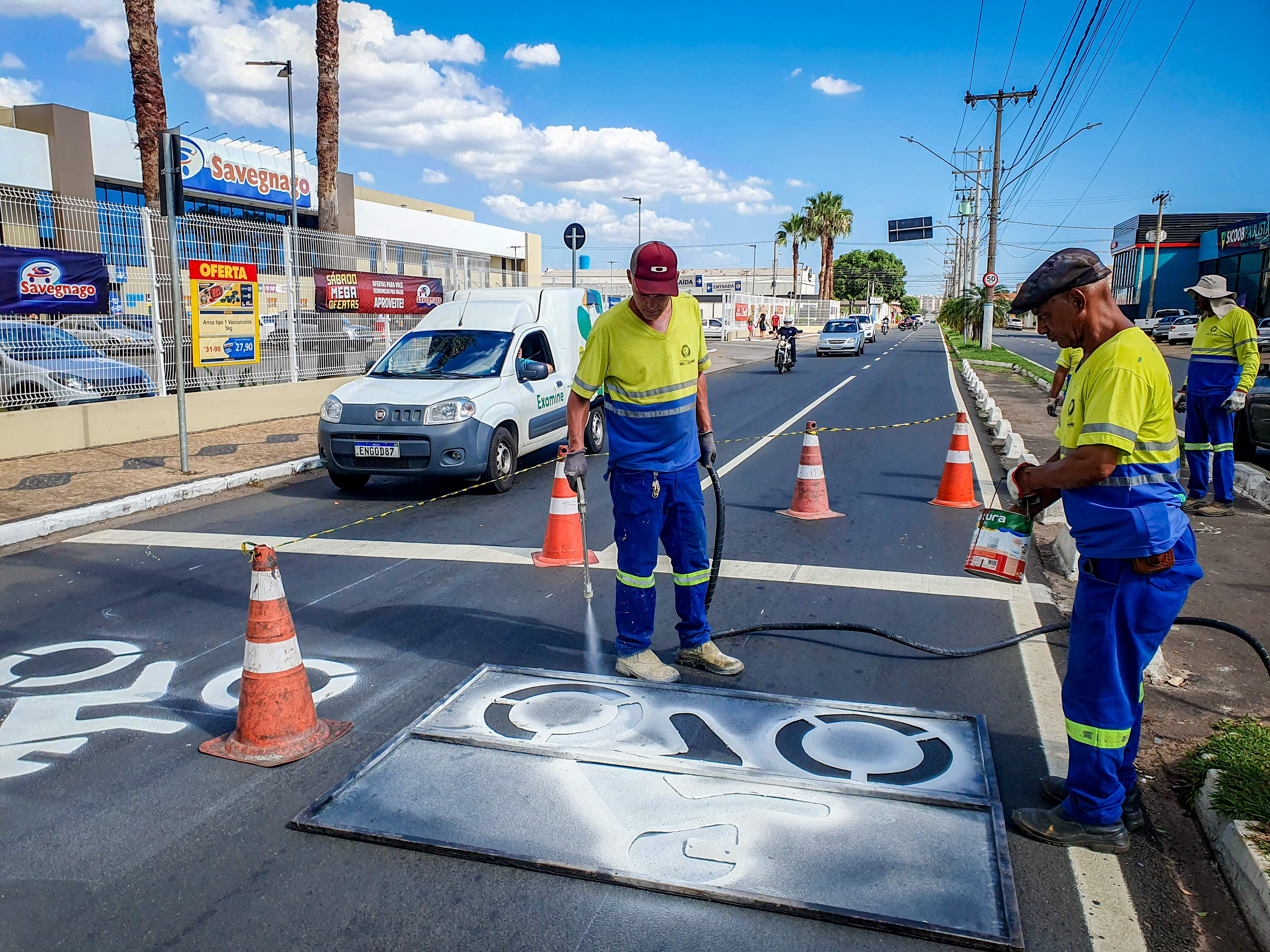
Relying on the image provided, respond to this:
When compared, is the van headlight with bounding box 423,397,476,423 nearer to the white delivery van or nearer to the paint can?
the white delivery van

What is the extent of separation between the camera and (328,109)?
17.7m

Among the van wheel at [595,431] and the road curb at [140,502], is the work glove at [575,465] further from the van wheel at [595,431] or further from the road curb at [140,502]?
the van wheel at [595,431]

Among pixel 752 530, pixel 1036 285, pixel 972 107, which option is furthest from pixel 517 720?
pixel 972 107

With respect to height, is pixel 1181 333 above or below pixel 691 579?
above

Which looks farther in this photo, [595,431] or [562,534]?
[595,431]

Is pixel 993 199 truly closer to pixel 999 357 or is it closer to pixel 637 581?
pixel 999 357

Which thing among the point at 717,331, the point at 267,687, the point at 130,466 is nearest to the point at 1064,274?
the point at 267,687

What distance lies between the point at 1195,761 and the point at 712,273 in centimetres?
12487

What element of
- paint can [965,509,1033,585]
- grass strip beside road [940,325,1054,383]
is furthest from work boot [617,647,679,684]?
grass strip beside road [940,325,1054,383]

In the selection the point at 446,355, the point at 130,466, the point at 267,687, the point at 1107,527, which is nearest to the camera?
the point at 1107,527

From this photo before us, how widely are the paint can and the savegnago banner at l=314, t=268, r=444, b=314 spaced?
43.6 feet

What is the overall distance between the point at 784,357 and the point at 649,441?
82.7 feet

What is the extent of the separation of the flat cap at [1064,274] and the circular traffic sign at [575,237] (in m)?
18.1

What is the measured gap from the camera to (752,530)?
7.97 m
